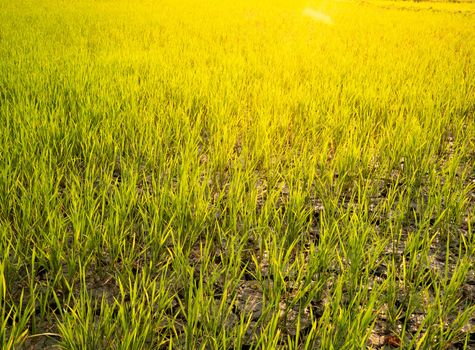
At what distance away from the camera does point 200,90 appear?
9.84 ft

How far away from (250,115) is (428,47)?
13.9 ft

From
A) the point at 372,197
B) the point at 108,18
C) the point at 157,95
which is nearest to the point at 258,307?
the point at 372,197

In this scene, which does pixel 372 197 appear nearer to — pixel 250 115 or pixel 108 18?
pixel 250 115

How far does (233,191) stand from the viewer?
1.67 meters

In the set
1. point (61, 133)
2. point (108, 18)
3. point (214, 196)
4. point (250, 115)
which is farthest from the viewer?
point (108, 18)

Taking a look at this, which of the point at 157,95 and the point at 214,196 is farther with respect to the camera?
the point at 157,95

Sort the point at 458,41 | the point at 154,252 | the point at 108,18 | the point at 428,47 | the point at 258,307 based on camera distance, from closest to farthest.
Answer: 1. the point at 258,307
2. the point at 154,252
3. the point at 428,47
4. the point at 458,41
5. the point at 108,18

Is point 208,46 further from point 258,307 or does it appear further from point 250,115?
point 258,307

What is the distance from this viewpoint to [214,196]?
177cm

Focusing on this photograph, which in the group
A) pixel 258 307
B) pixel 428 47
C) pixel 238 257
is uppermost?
pixel 428 47

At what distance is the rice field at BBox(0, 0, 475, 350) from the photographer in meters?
1.03

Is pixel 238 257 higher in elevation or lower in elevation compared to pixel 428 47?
lower

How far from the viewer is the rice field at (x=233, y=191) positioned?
40.4 inches

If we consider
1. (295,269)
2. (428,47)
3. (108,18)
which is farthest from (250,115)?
(108,18)
